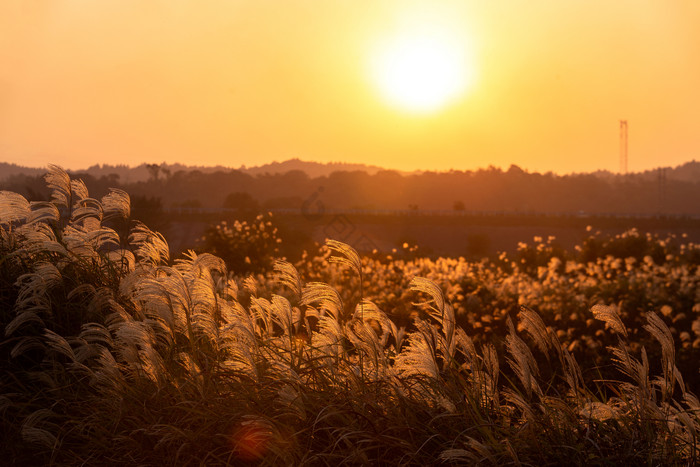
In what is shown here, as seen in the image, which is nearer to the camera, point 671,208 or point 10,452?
point 10,452

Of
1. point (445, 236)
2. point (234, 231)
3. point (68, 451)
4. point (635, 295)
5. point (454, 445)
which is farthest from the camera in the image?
point (445, 236)

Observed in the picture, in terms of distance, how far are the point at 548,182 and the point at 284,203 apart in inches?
4161

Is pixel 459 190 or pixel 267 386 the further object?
pixel 459 190

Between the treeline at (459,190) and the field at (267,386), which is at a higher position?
the treeline at (459,190)

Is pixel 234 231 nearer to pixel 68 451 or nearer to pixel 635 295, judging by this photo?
pixel 635 295

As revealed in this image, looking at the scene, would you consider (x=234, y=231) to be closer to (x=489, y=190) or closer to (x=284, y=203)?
(x=284, y=203)

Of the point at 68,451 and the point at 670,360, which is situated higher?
the point at 670,360

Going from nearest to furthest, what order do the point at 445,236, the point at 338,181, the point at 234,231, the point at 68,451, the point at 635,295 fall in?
the point at 68,451, the point at 635,295, the point at 234,231, the point at 445,236, the point at 338,181

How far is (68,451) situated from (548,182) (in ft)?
644

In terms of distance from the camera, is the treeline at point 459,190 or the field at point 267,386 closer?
the field at point 267,386

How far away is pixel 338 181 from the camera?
183 m

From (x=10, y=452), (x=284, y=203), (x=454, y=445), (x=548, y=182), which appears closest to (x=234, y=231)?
(x=10, y=452)

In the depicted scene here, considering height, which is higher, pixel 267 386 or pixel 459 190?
pixel 459 190

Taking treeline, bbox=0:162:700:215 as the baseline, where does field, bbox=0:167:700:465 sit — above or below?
below
